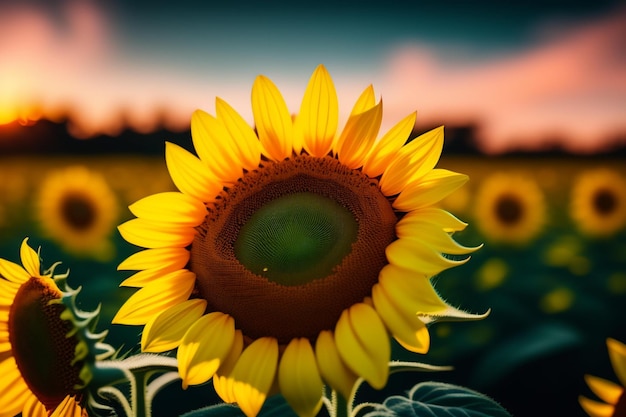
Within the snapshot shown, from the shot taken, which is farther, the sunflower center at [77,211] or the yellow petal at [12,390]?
the sunflower center at [77,211]

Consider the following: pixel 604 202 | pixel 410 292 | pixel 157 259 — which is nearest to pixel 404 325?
pixel 410 292

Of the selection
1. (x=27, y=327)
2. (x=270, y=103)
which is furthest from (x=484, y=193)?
(x=27, y=327)

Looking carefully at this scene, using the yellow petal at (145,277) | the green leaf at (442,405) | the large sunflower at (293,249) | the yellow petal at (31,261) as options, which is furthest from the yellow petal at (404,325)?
the yellow petal at (31,261)

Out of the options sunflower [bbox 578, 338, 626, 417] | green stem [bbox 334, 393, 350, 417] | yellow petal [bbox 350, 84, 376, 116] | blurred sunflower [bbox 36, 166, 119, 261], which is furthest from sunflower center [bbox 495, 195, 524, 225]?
green stem [bbox 334, 393, 350, 417]

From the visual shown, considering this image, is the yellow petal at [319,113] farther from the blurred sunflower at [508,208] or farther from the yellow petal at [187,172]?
the blurred sunflower at [508,208]

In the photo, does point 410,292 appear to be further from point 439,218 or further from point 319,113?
point 319,113

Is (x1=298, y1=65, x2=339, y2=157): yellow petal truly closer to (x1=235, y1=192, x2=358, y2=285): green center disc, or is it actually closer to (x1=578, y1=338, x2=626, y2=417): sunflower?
(x1=235, y1=192, x2=358, y2=285): green center disc

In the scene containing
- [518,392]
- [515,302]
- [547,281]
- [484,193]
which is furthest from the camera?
[484,193]

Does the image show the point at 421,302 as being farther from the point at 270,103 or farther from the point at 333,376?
the point at 270,103
